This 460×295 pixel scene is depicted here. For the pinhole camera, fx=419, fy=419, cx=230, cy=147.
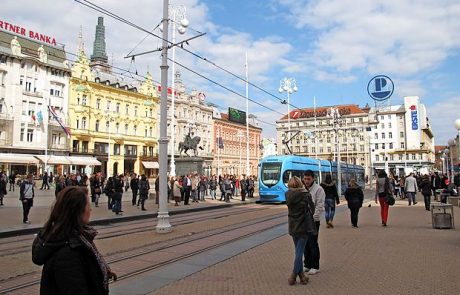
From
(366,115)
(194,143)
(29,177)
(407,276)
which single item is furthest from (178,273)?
(366,115)

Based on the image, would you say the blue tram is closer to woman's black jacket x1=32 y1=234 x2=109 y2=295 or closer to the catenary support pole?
the catenary support pole

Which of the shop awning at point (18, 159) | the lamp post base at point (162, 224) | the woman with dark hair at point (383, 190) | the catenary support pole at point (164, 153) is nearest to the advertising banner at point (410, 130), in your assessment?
the shop awning at point (18, 159)

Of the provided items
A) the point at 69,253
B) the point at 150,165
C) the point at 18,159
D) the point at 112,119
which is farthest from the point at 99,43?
the point at 69,253

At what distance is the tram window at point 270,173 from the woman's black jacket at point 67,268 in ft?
84.5

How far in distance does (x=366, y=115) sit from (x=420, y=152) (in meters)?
16.5

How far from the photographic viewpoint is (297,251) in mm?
6715

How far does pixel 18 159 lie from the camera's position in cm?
5075

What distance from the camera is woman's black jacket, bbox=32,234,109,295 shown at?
8.42 ft

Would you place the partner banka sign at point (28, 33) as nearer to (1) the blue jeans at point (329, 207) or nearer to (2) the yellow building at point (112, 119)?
(2) the yellow building at point (112, 119)

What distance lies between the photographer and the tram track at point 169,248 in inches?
285

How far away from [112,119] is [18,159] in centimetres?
2215

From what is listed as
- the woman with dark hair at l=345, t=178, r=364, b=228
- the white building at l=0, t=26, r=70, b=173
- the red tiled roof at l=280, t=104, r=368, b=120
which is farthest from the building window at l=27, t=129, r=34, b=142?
the red tiled roof at l=280, t=104, r=368, b=120

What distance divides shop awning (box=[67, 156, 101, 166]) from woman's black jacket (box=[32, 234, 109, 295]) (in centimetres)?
5806

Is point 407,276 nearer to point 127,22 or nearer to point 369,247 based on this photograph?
point 369,247
